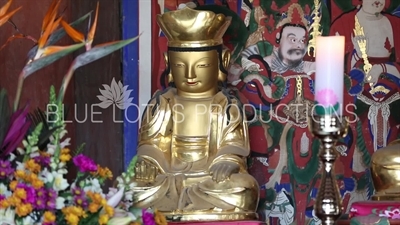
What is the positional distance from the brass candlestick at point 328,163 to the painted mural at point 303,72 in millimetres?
1839

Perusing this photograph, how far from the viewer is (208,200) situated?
10.9 ft

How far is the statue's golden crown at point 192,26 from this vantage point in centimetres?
356

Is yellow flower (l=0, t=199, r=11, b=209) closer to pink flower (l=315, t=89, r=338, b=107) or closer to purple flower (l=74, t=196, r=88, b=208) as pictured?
purple flower (l=74, t=196, r=88, b=208)

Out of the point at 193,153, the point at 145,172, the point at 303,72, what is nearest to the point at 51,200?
the point at 145,172

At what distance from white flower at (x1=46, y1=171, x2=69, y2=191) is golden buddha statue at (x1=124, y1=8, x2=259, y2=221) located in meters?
1.36

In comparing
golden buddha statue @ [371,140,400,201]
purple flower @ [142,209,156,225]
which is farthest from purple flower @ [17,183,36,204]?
golden buddha statue @ [371,140,400,201]

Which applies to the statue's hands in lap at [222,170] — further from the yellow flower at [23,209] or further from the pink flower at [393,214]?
the yellow flower at [23,209]

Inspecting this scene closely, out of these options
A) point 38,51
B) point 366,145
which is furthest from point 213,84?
point 38,51

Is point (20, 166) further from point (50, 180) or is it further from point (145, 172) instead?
point (145, 172)

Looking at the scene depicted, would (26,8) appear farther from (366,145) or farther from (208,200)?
(366,145)

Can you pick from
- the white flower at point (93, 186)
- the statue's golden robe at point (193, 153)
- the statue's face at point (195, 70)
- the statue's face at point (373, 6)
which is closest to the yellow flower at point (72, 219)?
the white flower at point (93, 186)

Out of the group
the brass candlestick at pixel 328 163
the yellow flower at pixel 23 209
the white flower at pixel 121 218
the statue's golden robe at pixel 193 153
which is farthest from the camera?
the statue's golden robe at pixel 193 153

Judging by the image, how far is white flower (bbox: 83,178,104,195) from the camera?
2027 millimetres

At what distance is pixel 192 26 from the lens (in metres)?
3.56
